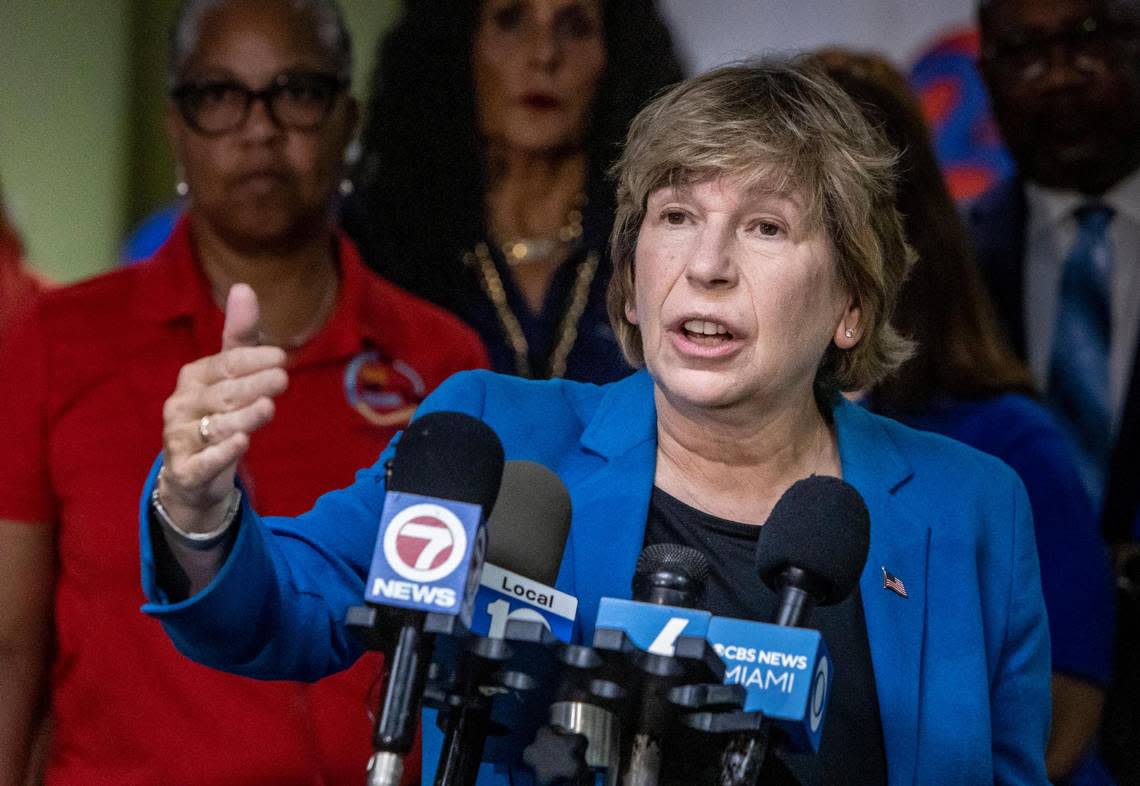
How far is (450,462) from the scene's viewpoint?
1627 millimetres

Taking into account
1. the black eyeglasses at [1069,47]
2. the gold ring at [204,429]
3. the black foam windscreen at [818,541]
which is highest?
the black eyeglasses at [1069,47]

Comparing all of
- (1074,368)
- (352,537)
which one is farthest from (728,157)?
(1074,368)

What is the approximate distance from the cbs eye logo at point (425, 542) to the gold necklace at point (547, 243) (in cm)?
216

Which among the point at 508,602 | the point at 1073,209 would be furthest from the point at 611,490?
the point at 1073,209

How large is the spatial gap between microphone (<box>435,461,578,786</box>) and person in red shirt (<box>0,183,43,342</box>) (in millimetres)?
1804

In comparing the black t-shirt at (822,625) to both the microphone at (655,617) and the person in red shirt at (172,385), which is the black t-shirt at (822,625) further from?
the person in red shirt at (172,385)

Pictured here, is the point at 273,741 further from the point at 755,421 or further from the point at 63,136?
the point at 63,136

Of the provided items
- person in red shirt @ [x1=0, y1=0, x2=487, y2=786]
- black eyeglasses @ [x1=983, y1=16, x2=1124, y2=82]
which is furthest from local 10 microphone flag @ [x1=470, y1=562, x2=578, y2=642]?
black eyeglasses @ [x1=983, y1=16, x2=1124, y2=82]

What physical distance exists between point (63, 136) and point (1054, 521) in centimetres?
227

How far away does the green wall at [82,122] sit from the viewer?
A: 12.0ft

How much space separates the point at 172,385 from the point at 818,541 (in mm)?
Result: 1616

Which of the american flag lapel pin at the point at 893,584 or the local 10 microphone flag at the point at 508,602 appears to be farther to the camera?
the american flag lapel pin at the point at 893,584

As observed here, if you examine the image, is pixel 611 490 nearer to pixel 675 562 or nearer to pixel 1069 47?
pixel 675 562

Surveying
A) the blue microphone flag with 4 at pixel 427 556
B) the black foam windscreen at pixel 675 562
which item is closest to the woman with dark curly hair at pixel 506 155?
the black foam windscreen at pixel 675 562
